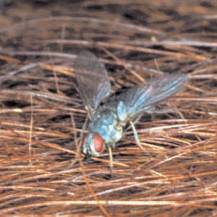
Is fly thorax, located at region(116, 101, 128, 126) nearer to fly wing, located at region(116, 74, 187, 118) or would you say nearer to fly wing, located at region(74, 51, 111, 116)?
fly wing, located at region(116, 74, 187, 118)

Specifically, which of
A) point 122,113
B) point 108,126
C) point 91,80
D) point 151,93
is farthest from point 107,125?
point 91,80

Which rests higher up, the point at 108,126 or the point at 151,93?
the point at 151,93

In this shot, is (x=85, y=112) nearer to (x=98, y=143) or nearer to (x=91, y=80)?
(x=91, y=80)

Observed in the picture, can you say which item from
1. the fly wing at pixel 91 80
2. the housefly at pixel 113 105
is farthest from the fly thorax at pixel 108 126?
the fly wing at pixel 91 80

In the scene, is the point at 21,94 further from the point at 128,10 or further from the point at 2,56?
the point at 128,10

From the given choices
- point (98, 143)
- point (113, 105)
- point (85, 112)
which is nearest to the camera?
point (98, 143)

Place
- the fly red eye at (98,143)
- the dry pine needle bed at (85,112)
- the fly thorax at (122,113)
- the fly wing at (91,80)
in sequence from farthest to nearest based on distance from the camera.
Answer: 1. the fly wing at (91,80)
2. the fly thorax at (122,113)
3. the fly red eye at (98,143)
4. the dry pine needle bed at (85,112)

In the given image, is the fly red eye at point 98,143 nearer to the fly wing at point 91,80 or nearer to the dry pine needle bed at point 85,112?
the dry pine needle bed at point 85,112
